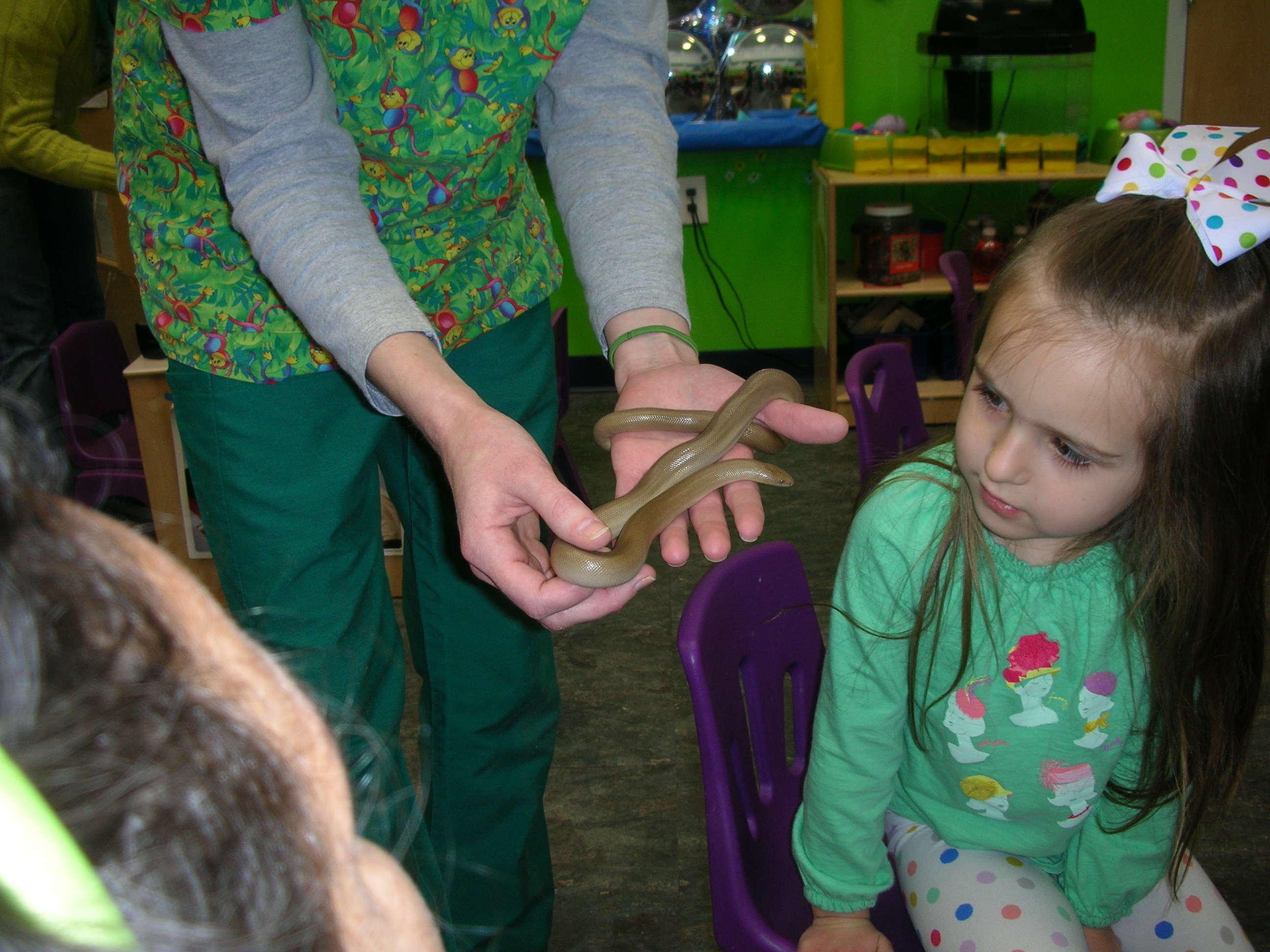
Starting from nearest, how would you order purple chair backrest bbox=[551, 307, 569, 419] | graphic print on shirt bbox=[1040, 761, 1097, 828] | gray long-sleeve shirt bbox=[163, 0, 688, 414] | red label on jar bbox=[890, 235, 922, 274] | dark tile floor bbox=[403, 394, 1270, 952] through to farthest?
gray long-sleeve shirt bbox=[163, 0, 688, 414]
graphic print on shirt bbox=[1040, 761, 1097, 828]
dark tile floor bbox=[403, 394, 1270, 952]
purple chair backrest bbox=[551, 307, 569, 419]
red label on jar bbox=[890, 235, 922, 274]

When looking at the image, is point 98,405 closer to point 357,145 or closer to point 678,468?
point 357,145

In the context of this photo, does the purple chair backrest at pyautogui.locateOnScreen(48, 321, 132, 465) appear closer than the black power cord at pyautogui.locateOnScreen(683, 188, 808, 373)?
Yes

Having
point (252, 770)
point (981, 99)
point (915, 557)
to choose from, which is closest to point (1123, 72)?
point (981, 99)

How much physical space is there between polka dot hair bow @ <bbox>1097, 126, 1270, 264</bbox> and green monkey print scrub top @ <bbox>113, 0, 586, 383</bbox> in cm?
63

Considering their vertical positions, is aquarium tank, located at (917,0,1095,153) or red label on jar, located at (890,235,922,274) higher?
aquarium tank, located at (917,0,1095,153)

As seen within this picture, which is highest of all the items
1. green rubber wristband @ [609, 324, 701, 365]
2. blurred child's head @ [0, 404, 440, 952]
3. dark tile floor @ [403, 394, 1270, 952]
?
blurred child's head @ [0, 404, 440, 952]

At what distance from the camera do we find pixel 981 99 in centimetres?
399

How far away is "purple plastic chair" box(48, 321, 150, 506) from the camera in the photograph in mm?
2793

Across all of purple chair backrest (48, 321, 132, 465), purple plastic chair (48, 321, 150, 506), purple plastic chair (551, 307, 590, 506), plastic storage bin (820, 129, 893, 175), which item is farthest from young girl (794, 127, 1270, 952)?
plastic storage bin (820, 129, 893, 175)

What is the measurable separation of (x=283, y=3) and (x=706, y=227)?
12.2 ft

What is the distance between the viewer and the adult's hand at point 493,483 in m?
0.97

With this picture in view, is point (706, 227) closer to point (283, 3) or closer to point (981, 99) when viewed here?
point (981, 99)

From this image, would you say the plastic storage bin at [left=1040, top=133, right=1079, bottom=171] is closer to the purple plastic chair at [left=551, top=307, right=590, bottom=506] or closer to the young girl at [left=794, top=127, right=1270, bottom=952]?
the purple plastic chair at [left=551, top=307, right=590, bottom=506]

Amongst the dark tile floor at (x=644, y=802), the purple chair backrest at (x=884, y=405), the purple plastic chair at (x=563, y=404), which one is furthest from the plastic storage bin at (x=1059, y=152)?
the purple chair backrest at (x=884, y=405)
